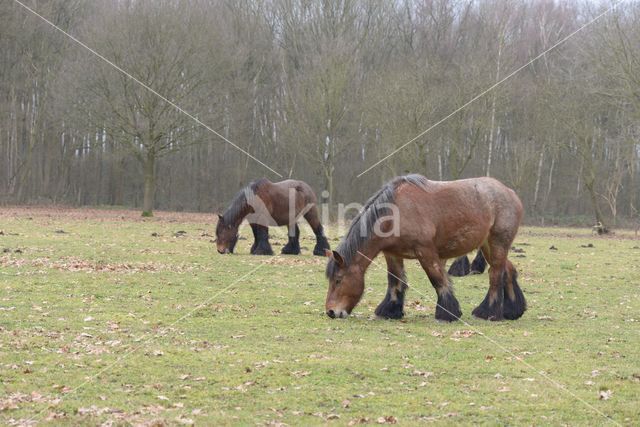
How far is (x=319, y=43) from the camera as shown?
1721 inches

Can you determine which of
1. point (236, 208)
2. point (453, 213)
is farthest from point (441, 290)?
point (236, 208)

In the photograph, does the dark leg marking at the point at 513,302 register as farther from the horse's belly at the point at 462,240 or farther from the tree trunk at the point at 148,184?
the tree trunk at the point at 148,184

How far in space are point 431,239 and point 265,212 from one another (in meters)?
9.09

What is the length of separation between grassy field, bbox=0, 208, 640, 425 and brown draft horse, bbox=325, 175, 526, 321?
0.36m

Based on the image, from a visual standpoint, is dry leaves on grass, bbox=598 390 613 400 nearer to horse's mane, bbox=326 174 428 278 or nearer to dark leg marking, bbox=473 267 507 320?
dark leg marking, bbox=473 267 507 320

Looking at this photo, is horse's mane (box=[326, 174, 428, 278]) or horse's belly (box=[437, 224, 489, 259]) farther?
horse's belly (box=[437, 224, 489, 259])

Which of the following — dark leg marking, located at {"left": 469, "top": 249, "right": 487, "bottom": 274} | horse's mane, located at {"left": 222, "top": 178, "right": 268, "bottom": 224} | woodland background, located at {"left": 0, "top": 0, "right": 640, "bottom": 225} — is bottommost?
dark leg marking, located at {"left": 469, "top": 249, "right": 487, "bottom": 274}

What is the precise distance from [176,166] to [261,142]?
20.1ft

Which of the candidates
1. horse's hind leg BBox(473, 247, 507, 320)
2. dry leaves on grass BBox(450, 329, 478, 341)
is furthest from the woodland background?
dry leaves on grass BBox(450, 329, 478, 341)

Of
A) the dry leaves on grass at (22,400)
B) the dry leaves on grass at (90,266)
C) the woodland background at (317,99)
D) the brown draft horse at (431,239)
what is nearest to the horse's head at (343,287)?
the brown draft horse at (431,239)

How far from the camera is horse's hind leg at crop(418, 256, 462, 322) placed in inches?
401

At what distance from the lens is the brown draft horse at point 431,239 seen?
10.2 m

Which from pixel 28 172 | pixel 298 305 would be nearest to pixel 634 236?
pixel 298 305

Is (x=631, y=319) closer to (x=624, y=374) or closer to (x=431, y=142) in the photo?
(x=624, y=374)
